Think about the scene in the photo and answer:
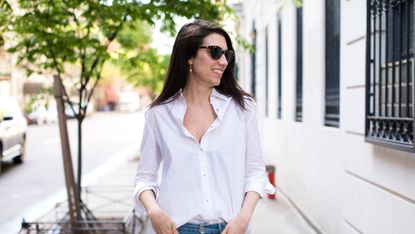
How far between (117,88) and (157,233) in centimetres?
8127

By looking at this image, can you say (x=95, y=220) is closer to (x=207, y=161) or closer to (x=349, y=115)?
(x=349, y=115)

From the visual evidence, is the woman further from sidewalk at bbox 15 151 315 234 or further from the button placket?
sidewalk at bbox 15 151 315 234

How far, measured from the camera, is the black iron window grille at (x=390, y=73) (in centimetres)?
336

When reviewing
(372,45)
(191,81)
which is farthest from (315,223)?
(191,81)

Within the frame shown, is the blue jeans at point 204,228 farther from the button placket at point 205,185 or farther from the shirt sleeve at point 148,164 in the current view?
the shirt sleeve at point 148,164

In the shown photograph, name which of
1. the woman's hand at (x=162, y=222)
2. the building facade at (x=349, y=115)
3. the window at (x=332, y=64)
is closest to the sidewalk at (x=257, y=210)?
the building facade at (x=349, y=115)

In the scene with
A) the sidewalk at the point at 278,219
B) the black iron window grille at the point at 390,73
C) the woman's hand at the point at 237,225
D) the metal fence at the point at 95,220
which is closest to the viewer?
the woman's hand at the point at 237,225

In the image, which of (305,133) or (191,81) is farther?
(305,133)

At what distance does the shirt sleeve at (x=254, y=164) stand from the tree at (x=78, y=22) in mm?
3149

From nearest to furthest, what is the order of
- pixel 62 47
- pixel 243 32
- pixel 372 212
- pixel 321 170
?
pixel 372 212
pixel 62 47
pixel 321 170
pixel 243 32

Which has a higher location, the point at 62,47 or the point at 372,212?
the point at 62,47

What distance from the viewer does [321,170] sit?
605 centimetres

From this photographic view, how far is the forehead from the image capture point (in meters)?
2.06

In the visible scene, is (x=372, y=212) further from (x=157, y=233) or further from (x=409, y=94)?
(x=157, y=233)
